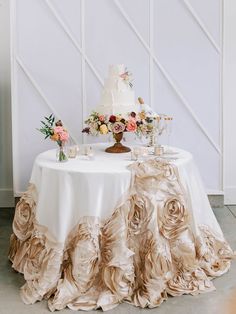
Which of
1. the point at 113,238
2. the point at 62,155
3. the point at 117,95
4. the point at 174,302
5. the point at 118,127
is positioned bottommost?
the point at 174,302

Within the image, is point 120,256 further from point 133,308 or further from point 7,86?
point 7,86

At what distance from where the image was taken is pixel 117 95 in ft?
11.5

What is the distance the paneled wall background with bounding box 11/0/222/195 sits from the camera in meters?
4.30

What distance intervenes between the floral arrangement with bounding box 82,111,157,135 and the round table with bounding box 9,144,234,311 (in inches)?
16.3

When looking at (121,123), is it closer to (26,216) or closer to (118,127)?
(118,127)

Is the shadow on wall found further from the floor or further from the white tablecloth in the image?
the white tablecloth

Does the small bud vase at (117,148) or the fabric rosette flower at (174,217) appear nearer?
the fabric rosette flower at (174,217)

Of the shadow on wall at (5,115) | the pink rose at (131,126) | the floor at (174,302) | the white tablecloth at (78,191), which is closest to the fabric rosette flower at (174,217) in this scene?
the white tablecloth at (78,191)

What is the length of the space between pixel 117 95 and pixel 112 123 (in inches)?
10.1

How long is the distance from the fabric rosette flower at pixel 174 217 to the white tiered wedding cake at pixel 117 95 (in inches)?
34.3

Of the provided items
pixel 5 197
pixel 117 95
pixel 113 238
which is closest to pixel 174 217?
pixel 113 238

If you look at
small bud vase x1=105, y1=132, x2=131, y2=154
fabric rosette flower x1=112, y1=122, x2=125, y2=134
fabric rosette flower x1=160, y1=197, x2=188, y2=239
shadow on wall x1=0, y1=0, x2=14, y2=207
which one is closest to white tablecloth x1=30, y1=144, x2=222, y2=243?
fabric rosette flower x1=160, y1=197, x2=188, y2=239

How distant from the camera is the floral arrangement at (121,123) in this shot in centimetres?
332

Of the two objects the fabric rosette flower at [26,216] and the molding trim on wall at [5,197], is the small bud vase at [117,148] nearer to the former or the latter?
the fabric rosette flower at [26,216]
